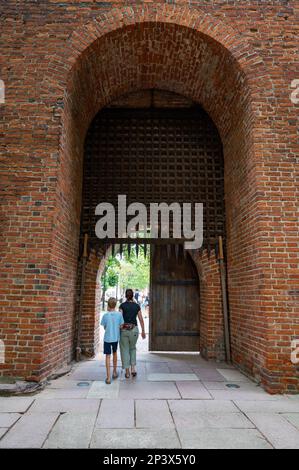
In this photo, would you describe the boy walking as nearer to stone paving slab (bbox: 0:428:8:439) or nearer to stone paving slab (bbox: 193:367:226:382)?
stone paving slab (bbox: 193:367:226:382)

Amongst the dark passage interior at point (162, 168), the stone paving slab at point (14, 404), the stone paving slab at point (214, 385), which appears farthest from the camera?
the dark passage interior at point (162, 168)

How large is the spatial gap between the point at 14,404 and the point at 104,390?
1132mm

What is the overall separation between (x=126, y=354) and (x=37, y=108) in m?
4.07

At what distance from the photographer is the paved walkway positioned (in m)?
2.62

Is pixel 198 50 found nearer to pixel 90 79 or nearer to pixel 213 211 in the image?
pixel 90 79

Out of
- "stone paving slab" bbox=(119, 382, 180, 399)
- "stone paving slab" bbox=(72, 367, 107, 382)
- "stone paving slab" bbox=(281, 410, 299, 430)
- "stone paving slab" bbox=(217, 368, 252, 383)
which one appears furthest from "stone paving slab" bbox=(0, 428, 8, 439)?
"stone paving slab" bbox=(217, 368, 252, 383)

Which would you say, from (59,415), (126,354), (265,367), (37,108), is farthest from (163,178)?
(59,415)

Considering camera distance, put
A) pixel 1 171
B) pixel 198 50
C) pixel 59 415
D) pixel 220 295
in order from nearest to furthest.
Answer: pixel 59 415 → pixel 1 171 → pixel 198 50 → pixel 220 295

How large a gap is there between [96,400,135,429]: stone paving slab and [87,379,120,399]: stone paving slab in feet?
0.80

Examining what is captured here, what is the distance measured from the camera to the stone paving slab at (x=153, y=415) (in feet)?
9.65

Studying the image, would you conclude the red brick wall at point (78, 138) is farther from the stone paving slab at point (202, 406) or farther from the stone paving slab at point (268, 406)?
the stone paving slab at point (202, 406)

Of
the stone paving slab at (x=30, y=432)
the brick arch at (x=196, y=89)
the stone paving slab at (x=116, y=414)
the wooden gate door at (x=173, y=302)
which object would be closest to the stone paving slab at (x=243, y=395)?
the brick arch at (x=196, y=89)

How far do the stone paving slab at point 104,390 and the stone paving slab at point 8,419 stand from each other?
943mm

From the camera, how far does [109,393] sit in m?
3.96
